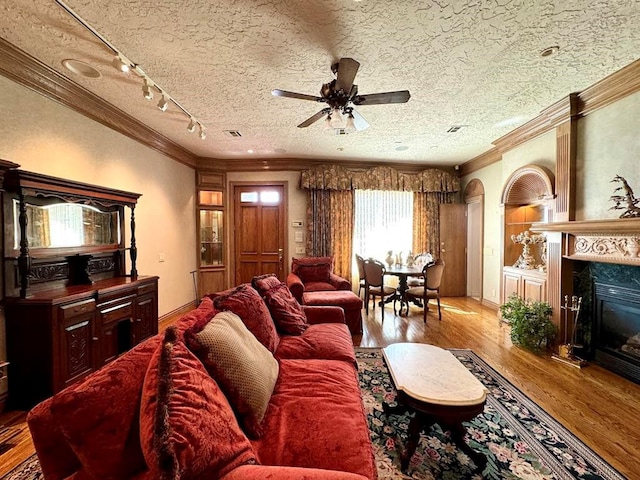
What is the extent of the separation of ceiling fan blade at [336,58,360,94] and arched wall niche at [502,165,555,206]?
9.84 feet

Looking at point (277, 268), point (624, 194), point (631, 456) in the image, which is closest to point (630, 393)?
point (631, 456)

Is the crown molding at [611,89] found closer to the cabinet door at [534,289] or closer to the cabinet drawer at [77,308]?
the cabinet door at [534,289]

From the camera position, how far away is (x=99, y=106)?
3.23m

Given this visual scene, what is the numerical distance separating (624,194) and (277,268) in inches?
198

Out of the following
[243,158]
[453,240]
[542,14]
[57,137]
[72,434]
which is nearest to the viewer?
[72,434]

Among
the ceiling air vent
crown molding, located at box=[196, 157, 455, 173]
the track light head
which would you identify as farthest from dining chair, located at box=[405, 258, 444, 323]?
the track light head

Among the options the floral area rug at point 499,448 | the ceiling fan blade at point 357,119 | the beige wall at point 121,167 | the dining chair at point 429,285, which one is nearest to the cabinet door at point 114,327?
the beige wall at point 121,167

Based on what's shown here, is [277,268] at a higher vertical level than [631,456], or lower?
higher

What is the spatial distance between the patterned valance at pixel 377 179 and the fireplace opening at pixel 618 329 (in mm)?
3466

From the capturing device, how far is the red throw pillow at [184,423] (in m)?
0.81

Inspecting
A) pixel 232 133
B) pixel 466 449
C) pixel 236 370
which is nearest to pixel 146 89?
pixel 232 133

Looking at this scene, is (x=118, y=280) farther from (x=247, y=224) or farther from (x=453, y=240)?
(x=453, y=240)

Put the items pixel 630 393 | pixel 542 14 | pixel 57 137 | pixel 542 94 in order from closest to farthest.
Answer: pixel 542 14, pixel 630 393, pixel 57 137, pixel 542 94

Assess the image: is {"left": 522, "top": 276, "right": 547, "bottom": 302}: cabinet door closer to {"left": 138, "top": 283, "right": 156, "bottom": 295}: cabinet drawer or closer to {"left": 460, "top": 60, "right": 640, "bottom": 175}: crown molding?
{"left": 460, "top": 60, "right": 640, "bottom": 175}: crown molding
